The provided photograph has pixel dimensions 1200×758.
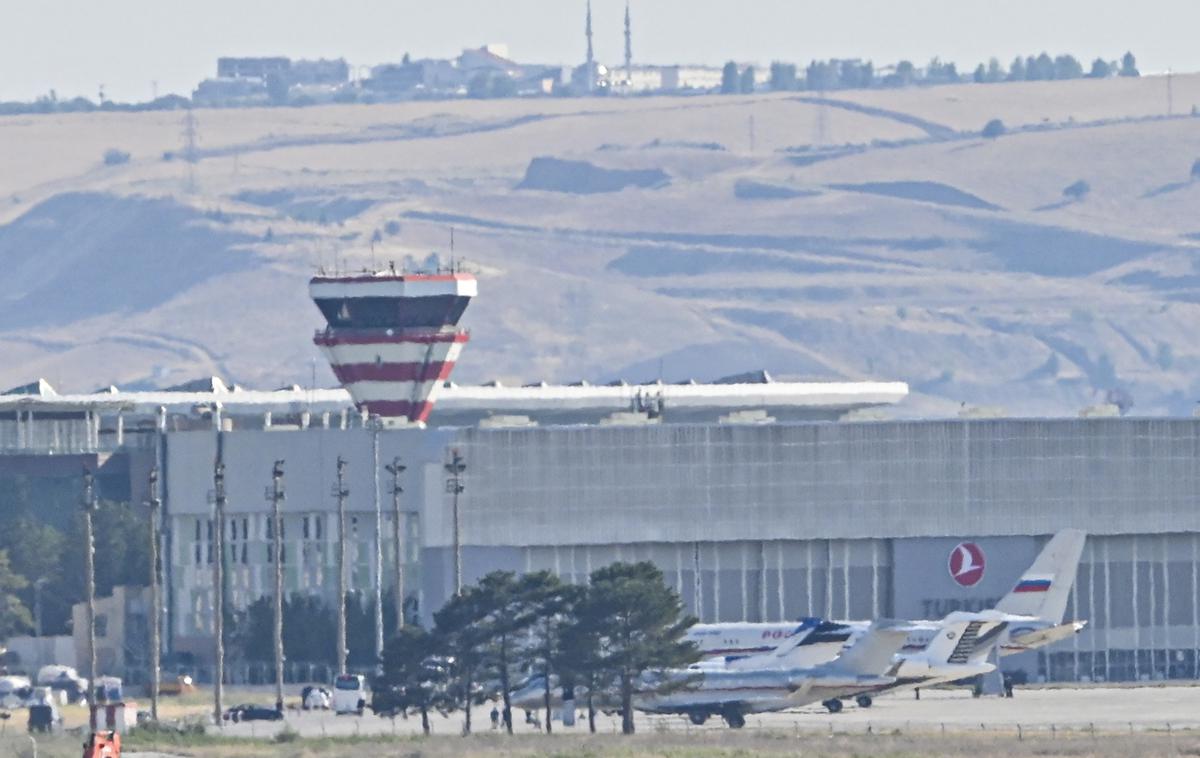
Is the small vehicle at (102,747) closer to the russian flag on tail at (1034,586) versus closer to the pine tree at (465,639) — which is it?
the pine tree at (465,639)

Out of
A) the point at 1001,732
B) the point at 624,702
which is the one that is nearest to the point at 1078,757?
the point at 1001,732

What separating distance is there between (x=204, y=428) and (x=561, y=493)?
2170 centimetres

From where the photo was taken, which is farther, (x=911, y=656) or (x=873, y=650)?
(x=911, y=656)

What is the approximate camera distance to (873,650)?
433 ft

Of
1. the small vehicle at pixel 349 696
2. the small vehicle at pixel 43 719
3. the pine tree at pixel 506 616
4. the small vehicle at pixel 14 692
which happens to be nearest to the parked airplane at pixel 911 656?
the pine tree at pixel 506 616

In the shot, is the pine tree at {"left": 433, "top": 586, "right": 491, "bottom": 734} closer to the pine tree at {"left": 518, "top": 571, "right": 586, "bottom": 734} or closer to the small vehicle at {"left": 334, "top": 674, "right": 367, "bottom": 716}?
the pine tree at {"left": 518, "top": 571, "right": 586, "bottom": 734}

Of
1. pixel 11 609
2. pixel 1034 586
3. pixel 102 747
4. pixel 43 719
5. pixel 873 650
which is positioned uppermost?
pixel 11 609

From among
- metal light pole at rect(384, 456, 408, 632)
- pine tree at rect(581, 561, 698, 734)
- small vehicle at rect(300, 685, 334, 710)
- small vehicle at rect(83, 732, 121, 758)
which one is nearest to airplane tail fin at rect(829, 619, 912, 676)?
pine tree at rect(581, 561, 698, 734)

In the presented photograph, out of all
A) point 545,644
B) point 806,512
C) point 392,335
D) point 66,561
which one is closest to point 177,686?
point 66,561

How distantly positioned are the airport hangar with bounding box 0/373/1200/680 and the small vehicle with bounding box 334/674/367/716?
86.4 feet

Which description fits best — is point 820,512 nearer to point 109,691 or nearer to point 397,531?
point 397,531

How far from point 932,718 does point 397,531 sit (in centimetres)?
3527

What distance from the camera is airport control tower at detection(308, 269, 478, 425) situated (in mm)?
193750

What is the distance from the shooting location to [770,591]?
172875mm
